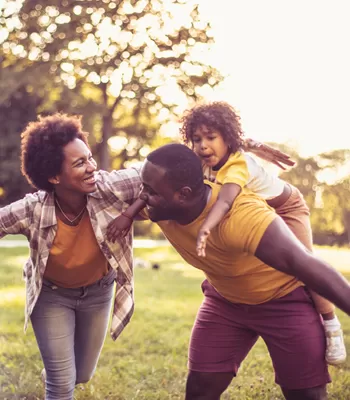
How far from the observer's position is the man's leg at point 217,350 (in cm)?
350

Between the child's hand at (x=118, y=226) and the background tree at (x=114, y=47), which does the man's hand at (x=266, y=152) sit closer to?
the child's hand at (x=118, y=226)

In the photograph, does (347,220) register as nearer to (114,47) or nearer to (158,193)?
(114,47)

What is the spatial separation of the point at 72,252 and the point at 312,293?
132 centimetres

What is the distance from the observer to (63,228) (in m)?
3.71

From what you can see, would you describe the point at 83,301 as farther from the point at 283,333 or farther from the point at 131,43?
the point at 131,43

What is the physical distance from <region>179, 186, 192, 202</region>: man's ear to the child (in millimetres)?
519

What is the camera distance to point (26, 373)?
5793 mm

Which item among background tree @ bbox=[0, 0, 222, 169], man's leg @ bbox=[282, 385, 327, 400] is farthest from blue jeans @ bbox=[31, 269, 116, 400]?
background tree @ bbox=[0, 0, 222, 169]

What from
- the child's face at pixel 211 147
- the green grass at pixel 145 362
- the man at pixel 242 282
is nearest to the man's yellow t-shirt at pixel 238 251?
the man at pixel 242 282

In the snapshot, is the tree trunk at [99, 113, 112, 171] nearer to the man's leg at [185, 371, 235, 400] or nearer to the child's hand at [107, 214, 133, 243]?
the child's hand at [107, 214, 133, 243]

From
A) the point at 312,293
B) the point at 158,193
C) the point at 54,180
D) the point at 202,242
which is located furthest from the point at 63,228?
the point at 312,293

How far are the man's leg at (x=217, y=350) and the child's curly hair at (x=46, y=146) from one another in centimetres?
115

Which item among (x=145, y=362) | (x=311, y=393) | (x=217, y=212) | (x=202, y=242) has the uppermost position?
(x=217, y=212)

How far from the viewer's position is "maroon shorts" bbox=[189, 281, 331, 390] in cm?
331
